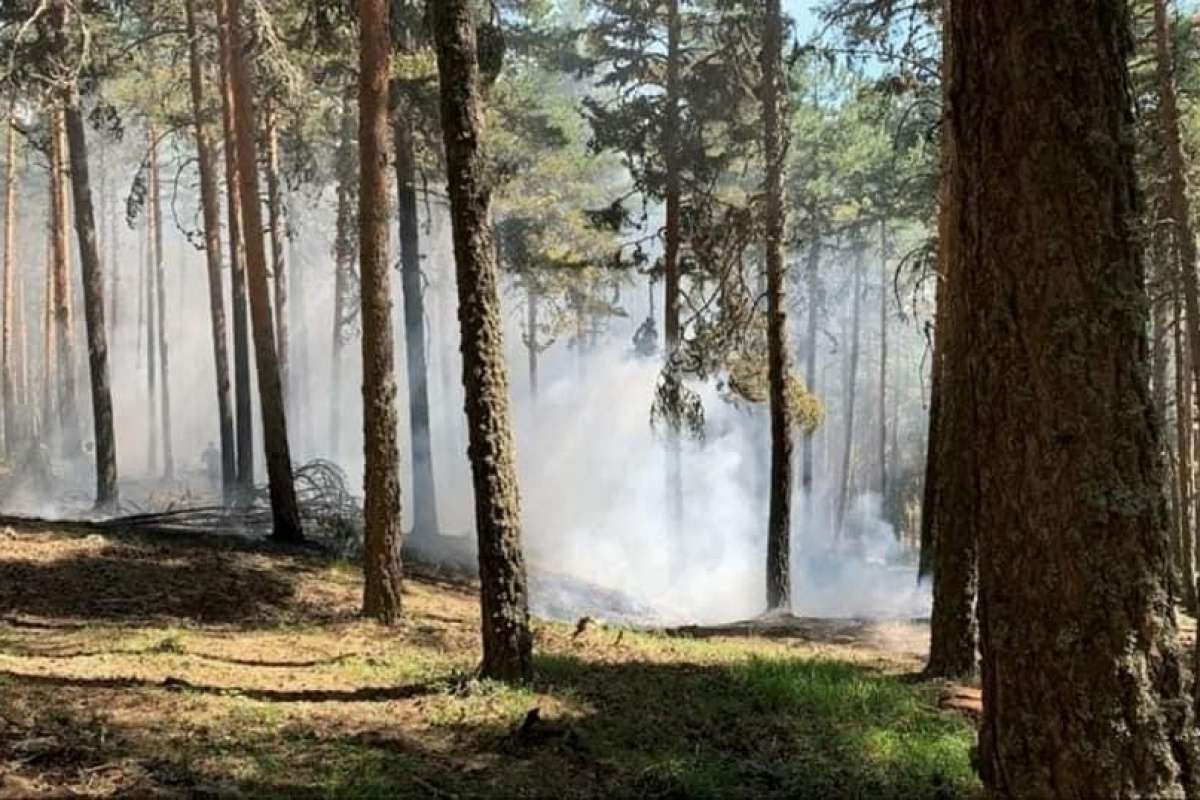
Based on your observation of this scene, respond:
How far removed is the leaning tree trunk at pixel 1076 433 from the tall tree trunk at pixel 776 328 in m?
10.8

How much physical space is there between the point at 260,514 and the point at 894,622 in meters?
9.07

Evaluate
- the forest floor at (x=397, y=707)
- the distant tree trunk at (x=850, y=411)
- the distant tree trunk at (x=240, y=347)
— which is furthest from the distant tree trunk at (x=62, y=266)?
the distant tree trunk at (x=850, y=411)

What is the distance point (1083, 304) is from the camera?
134 inches

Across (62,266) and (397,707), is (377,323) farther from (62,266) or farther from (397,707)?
(62,266)

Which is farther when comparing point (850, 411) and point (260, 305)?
point (850, 411)

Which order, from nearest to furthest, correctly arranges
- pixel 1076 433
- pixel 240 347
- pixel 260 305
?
pixel 1076 433 → pixel 260 305 → pixel 240 347

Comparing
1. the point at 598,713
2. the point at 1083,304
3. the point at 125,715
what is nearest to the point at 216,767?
the point at 125,715

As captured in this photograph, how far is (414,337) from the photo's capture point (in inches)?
743

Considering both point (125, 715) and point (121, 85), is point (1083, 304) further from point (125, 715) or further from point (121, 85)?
point (121, 85)

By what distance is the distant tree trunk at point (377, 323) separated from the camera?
9.35m

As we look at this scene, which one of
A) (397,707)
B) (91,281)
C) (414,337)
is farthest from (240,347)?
(397,707)

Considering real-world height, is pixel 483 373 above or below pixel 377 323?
below

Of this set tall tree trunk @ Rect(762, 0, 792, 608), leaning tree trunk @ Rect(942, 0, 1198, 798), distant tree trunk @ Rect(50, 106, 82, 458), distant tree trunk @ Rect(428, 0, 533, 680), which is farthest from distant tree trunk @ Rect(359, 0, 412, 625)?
distant tree trunk @ Rect(50, 106, 82, 458)

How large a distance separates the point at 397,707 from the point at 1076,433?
185 inches
